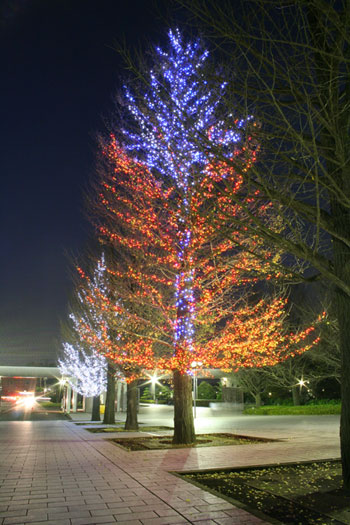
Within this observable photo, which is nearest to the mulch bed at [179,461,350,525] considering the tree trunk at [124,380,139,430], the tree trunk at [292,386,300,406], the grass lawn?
the tree trunk at [124,380,139,430]

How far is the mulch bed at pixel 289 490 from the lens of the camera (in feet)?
15.8

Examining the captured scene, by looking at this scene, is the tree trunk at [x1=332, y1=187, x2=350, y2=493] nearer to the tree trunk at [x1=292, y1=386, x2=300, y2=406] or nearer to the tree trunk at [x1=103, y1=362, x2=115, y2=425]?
the tree trunk at [x1=103, y1=362, x2=115, y2=425]

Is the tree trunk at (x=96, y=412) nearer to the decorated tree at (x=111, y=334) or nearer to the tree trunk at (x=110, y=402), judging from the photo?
the tree trunk at (x=110, y=402)

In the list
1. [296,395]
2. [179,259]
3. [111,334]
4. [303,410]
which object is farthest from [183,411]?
[296,395]

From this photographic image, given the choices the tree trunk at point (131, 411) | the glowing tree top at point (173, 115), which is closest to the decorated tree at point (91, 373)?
the tree trunk at point (131, 411)

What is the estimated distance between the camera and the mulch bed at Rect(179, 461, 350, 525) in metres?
4.81

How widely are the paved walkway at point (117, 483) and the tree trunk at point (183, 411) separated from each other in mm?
1149

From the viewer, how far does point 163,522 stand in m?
4.55

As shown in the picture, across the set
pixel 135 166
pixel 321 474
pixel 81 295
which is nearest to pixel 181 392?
pixel 321 474

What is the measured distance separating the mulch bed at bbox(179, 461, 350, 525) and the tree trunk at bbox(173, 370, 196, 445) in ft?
12.7

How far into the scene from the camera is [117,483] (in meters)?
6.46

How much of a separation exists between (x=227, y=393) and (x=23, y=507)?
34.7 m

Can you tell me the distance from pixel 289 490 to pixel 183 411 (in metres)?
5.72

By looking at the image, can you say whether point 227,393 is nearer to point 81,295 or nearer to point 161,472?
point 81,295
